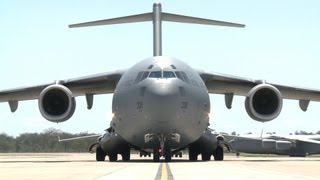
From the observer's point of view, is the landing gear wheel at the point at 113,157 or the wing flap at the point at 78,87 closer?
the landing gear wheel at the point at 113,157

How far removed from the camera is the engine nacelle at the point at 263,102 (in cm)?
2241

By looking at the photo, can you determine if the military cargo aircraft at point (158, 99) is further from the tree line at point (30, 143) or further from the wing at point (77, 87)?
the tree line at point (30, 143)

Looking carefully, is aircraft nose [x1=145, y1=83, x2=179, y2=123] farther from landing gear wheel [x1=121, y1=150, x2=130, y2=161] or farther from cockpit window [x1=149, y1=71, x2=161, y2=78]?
landing gear wheel [x1=121, y1=150, x2=130, y2=161]

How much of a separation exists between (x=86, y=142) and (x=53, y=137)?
38.5 ft

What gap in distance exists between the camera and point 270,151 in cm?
5297

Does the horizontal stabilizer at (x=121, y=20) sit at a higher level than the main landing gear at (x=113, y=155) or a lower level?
higher

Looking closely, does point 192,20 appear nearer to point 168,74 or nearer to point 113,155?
point 168,74

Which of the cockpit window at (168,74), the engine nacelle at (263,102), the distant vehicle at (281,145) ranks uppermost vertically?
the cockpit window at (168,74)

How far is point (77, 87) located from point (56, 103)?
1926 mm

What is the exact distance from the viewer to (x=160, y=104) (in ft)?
63.3
